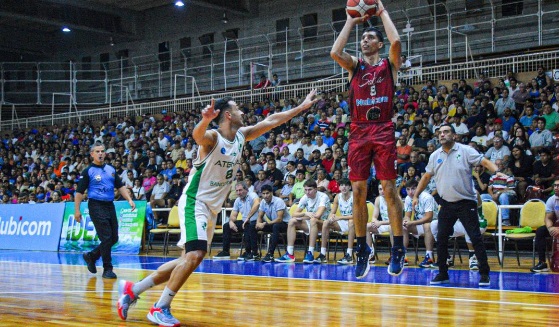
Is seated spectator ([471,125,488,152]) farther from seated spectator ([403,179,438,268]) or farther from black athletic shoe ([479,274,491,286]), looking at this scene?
black athletic shoe ([479,274,491,286])

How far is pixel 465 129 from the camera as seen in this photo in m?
15.0

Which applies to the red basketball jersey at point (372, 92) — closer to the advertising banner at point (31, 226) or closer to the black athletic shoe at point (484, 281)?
the black athletic shoe at point (484, 281)

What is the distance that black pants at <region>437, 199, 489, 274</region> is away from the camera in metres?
8.84

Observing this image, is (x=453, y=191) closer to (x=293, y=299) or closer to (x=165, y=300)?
(x=293, y=299)

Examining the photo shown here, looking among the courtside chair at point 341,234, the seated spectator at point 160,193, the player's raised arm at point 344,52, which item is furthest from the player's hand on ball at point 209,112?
the seated spectator at point 160,193

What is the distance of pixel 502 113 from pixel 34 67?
3113 centimetres

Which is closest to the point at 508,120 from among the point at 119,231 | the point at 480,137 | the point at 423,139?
the point at 480,137

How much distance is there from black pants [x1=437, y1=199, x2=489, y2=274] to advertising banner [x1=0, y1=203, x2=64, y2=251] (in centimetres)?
1062

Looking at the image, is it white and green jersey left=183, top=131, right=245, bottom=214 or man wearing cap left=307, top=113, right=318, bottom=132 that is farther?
man wearing cap left=307, top=113, right=318, bottom=132

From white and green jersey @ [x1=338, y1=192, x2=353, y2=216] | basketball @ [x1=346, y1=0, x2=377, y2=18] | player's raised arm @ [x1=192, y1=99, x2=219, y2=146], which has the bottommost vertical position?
white and green jersey @ [x1=338, y1=192, x2=353, y2=216]

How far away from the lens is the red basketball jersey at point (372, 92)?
643 cm

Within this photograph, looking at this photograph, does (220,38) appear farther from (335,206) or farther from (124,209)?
(335,206)

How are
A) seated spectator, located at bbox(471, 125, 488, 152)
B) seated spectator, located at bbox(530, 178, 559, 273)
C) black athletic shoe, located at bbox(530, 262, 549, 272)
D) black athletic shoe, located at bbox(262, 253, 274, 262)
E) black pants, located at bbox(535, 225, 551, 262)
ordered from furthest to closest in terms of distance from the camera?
1. seated spectator, located at bbox(471, 125, 488, 152)
2. black athletic shoe, located at bbox(262, 253, 274, 262)
3. black pants, located at bbox(535, 225, 551, 262)
4. black athletic shoe, located at bbox(530, 262, 549, 272)
5. seated spectator, located at bbox(530, 178, 559, 273)

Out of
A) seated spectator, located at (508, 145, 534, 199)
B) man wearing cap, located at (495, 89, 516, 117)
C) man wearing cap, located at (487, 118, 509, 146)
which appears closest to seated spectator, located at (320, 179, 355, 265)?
seated spectator, located at (508, 145, 534, 199)
